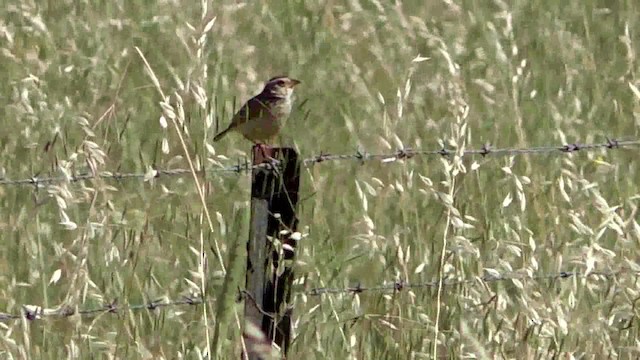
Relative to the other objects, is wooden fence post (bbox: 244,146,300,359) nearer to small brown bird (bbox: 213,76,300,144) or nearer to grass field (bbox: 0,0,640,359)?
grass field (bbox: 0,0,640,359)

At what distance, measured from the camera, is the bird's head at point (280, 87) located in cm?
563

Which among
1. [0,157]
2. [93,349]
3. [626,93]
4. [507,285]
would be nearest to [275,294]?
[93,349]

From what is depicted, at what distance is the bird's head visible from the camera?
563 centimetres

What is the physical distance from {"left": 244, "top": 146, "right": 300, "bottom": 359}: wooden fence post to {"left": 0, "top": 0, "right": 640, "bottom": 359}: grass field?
8cm

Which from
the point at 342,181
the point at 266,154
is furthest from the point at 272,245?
the point at 342,181

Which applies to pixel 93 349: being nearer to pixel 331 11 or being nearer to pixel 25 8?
pixel 25 8

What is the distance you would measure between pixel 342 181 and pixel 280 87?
52 centimetres

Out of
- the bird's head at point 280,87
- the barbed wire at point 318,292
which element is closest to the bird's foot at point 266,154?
the barbed wire at point 318,292

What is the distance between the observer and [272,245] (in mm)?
3492

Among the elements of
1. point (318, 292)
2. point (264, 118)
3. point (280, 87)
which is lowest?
point (318, 292)

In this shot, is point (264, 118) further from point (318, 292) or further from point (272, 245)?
point (272, 245)

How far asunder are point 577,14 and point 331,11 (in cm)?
152

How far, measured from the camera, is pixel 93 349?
3.91m

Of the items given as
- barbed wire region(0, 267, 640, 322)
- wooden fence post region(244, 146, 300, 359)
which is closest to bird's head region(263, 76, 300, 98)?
barbed wire region(0, 267, 640, 322)
